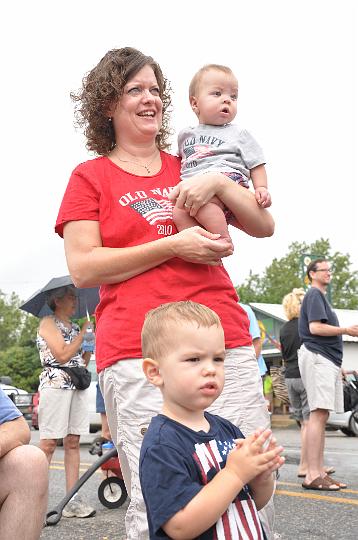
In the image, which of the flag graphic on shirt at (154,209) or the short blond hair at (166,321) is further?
the flag graphic on shirt at (154,209)

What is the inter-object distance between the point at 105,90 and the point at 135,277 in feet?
2.54

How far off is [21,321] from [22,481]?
78818 mm

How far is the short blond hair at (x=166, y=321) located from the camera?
7.70ft

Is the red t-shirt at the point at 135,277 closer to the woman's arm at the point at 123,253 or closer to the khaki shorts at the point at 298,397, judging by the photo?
the woman's arm at the point at 123,253

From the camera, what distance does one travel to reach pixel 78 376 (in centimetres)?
649

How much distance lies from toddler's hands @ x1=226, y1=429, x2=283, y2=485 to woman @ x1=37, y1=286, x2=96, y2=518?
14.2ft

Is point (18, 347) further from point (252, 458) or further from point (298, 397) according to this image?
point (252, 458)

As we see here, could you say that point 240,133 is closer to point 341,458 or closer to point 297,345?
point 297,345

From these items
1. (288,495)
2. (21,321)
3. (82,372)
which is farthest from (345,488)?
(21,321)

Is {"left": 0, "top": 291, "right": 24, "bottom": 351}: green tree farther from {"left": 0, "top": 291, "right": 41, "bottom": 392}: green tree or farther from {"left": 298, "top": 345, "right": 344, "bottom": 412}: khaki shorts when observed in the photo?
{"left": 298, "top": 345, "right": 344, "bottom": 412}: khaki shorts

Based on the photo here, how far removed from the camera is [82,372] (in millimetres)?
6531

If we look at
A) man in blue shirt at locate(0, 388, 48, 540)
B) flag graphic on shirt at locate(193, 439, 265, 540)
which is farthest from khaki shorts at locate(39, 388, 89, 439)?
flag graphic on shirt at locate(193, 439, 265, 540)

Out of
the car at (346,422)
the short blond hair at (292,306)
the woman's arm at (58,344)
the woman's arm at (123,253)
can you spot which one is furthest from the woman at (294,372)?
the car at (346,422)

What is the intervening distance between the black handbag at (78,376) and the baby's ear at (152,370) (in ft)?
13.7
